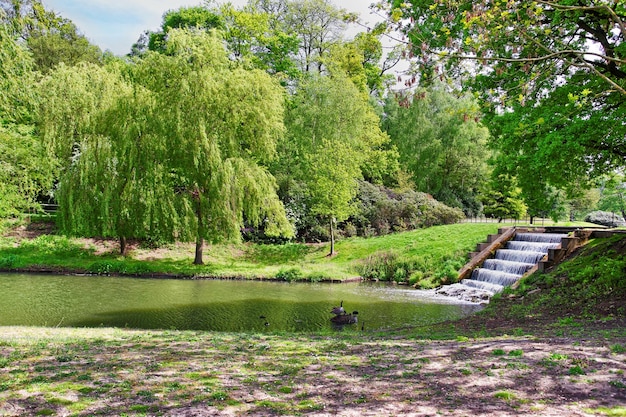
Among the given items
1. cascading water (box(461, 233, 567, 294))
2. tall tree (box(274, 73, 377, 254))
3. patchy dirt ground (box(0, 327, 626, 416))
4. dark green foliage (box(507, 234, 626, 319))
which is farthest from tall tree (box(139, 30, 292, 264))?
patchy dirt ground (box(0, 327, 626, 416))

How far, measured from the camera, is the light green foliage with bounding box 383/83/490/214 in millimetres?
38844

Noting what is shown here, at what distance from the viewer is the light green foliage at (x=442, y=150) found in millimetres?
38844

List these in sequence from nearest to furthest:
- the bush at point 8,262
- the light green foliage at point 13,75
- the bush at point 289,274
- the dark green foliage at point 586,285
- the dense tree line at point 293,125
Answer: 1. the dense tree line at point 293,125
2. the light green foliage at point 13,75
3. the dark green foliage at point 586,285
4. the bush at point 8,262
5. the bush at point 289,274

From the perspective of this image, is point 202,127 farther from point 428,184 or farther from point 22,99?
point 428,184

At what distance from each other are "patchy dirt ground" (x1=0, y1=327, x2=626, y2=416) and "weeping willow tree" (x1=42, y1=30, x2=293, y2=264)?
14663 millimetres

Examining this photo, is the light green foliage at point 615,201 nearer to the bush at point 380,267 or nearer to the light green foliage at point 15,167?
the bush at point 380,267

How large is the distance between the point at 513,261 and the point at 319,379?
16004mm

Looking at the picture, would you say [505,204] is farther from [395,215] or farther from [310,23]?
[310,23]

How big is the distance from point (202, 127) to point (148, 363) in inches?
666

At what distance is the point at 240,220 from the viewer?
22.3 metres

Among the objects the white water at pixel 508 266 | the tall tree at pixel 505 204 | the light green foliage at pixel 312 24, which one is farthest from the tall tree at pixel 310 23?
the white water at pixel 508 266

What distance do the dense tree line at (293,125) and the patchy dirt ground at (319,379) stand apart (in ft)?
11.2

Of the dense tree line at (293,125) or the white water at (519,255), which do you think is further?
the white water at (519,255)

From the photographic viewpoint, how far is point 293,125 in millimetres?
33812
